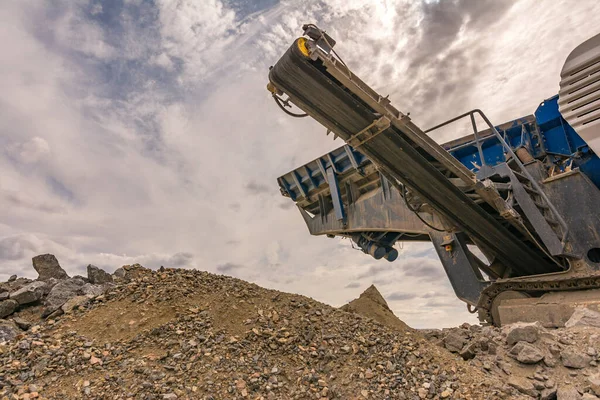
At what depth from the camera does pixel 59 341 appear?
4371mm

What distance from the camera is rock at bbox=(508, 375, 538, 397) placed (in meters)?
3.74

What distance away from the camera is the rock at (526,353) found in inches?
161

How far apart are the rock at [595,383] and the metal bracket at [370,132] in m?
3.29

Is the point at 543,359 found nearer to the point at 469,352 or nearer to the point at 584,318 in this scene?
the point at 469,352

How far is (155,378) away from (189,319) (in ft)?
3.20

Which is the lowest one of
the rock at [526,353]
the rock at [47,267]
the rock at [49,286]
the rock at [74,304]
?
the rock at [526,353]

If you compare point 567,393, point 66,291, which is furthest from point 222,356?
point 66,291

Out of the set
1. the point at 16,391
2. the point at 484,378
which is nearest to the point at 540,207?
the point at 484,378

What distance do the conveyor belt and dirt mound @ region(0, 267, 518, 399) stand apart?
7.01 ft

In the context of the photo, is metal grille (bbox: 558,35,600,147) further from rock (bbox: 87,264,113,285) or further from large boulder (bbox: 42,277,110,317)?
rock (bbox: 87,264,113,285)

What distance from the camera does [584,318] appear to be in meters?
5.07

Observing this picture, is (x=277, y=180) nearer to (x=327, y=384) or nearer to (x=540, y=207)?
(x=540, y=207)

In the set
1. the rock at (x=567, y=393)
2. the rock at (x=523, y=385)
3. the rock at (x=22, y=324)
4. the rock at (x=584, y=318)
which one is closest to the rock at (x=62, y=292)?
the rock at (x=22, y=324)

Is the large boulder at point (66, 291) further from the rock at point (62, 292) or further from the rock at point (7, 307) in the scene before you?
the rock at point (7, 307)
